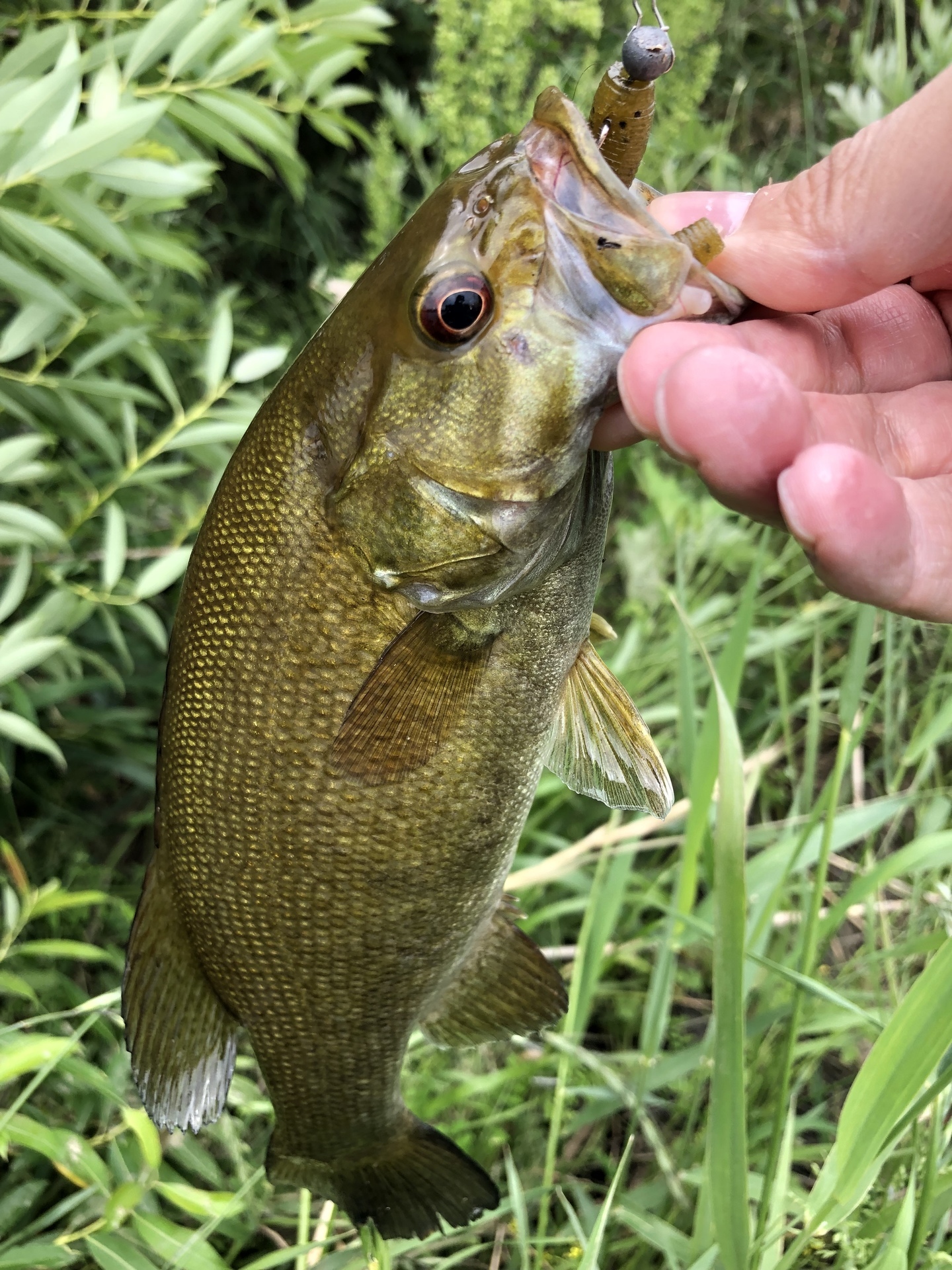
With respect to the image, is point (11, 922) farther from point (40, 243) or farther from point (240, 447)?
point (40, 243)

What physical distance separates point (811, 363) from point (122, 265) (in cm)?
162

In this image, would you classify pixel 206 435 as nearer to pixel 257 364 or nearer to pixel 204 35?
pixel 257 364

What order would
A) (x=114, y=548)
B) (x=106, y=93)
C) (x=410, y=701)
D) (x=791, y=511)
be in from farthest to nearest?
(x=114, y=548) < (x=106, y=93) < (x=410, y=701) < (x=791, y=511)

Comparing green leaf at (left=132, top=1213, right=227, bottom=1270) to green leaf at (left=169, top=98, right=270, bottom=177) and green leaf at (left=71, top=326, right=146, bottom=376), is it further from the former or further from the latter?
green leaf at (left=169, top=98, right=270, bottom=177)

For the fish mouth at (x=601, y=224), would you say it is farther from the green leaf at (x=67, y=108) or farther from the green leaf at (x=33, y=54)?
the green leaf at (x=33, y=54)

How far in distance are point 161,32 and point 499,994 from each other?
1.51 m

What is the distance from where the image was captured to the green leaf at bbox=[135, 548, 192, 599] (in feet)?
5.26

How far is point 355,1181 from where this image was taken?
1208 mm

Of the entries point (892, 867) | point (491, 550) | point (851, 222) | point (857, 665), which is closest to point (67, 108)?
point (491, 550)

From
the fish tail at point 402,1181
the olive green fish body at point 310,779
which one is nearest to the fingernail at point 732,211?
the olive green fish body at point 310,779

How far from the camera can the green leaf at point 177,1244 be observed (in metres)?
1.17

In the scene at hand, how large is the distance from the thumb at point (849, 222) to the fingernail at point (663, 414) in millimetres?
234

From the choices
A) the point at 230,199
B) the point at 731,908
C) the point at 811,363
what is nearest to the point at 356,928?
the point at 731,908

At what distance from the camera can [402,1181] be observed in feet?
3.97
